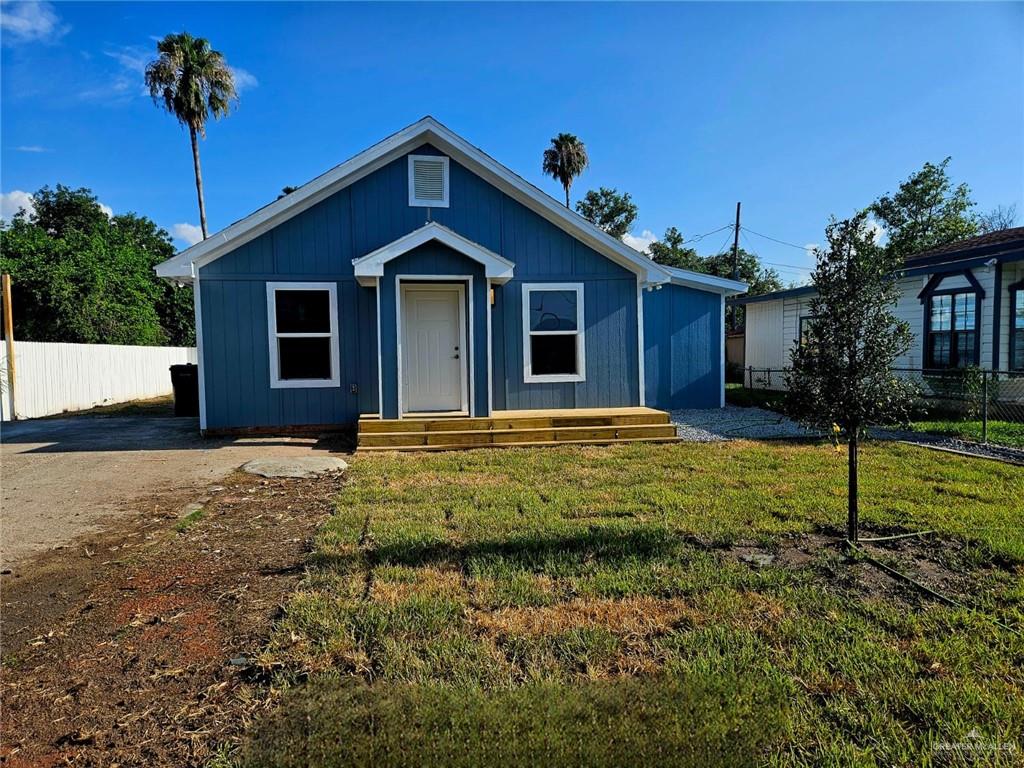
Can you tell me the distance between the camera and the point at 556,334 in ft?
33.5

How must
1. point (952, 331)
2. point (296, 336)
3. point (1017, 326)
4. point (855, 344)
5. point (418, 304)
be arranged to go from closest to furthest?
point (855, 344) → point (296, 336) → point (418, 304) → point (1017, 326) → point (952, 331)

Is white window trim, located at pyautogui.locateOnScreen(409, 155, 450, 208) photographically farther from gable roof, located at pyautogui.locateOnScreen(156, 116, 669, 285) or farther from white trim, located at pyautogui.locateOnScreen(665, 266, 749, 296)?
white trim, located at pyautogui.locateOnScreen(665, 266, 749, 296)

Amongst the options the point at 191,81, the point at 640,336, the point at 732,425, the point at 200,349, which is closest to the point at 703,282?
the point at 640,336

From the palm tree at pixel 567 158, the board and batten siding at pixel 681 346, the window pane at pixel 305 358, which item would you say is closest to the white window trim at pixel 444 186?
the window pane at pixel 305 358

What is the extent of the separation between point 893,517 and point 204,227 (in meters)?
25.4

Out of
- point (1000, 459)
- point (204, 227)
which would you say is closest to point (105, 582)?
point (1000, 459)

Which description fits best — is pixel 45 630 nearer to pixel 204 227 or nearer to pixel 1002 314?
pixel 1002 314

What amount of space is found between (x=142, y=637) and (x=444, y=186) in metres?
8.46

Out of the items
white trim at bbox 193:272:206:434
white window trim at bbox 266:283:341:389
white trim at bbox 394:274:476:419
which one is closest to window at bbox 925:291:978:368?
white trim at bbox 394:274:476:419

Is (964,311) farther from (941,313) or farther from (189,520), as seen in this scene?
(189,520)

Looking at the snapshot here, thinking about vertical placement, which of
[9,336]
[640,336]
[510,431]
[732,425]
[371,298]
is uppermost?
[371,298]

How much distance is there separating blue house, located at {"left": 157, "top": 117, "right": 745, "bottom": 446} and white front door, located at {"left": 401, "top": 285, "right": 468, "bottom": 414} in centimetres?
2

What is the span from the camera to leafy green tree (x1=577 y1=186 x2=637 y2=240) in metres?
35.8

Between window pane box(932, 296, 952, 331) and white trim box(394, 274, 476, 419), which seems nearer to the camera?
white trim box(394, 274, 476, 419)
